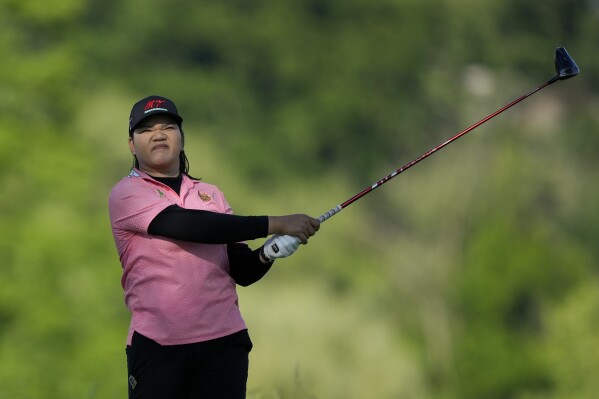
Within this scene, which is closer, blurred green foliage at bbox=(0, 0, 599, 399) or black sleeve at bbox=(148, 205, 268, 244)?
black sleeve at bbox=(148, 205, 268, 244)

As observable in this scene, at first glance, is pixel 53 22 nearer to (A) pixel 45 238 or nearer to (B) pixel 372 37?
(A) pixel 45 238

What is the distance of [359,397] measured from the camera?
92.7ft

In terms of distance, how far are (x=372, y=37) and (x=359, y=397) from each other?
41359 mm

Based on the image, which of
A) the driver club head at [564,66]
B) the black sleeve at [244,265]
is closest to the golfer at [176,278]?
the black sleeve at [244,265]

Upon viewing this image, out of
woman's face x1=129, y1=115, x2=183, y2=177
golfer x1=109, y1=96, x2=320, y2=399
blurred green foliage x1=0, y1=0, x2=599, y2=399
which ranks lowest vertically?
golfer x1=109, y1=96, x2=320, y2=399

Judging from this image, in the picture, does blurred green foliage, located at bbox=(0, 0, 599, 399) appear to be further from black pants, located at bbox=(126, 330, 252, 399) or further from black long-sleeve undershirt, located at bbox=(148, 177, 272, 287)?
black long-sleeve undershirt, located at bbox=(148, 177, 272, 287)

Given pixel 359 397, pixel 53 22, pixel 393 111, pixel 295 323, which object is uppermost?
pixel 393 111

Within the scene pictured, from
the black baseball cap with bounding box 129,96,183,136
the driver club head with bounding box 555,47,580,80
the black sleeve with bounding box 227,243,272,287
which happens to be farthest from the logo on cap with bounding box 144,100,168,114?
the driver club head with bounding box 555,47,580,80

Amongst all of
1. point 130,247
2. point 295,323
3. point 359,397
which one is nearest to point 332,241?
point 295,323

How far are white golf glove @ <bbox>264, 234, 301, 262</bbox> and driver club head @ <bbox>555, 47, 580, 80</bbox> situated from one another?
151 centimetres

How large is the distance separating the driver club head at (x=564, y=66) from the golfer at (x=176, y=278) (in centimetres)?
149

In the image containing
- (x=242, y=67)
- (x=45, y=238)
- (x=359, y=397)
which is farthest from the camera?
(x=242, y=67)

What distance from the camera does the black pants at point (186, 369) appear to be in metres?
5.11

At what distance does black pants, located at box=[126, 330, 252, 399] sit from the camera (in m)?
5.11
